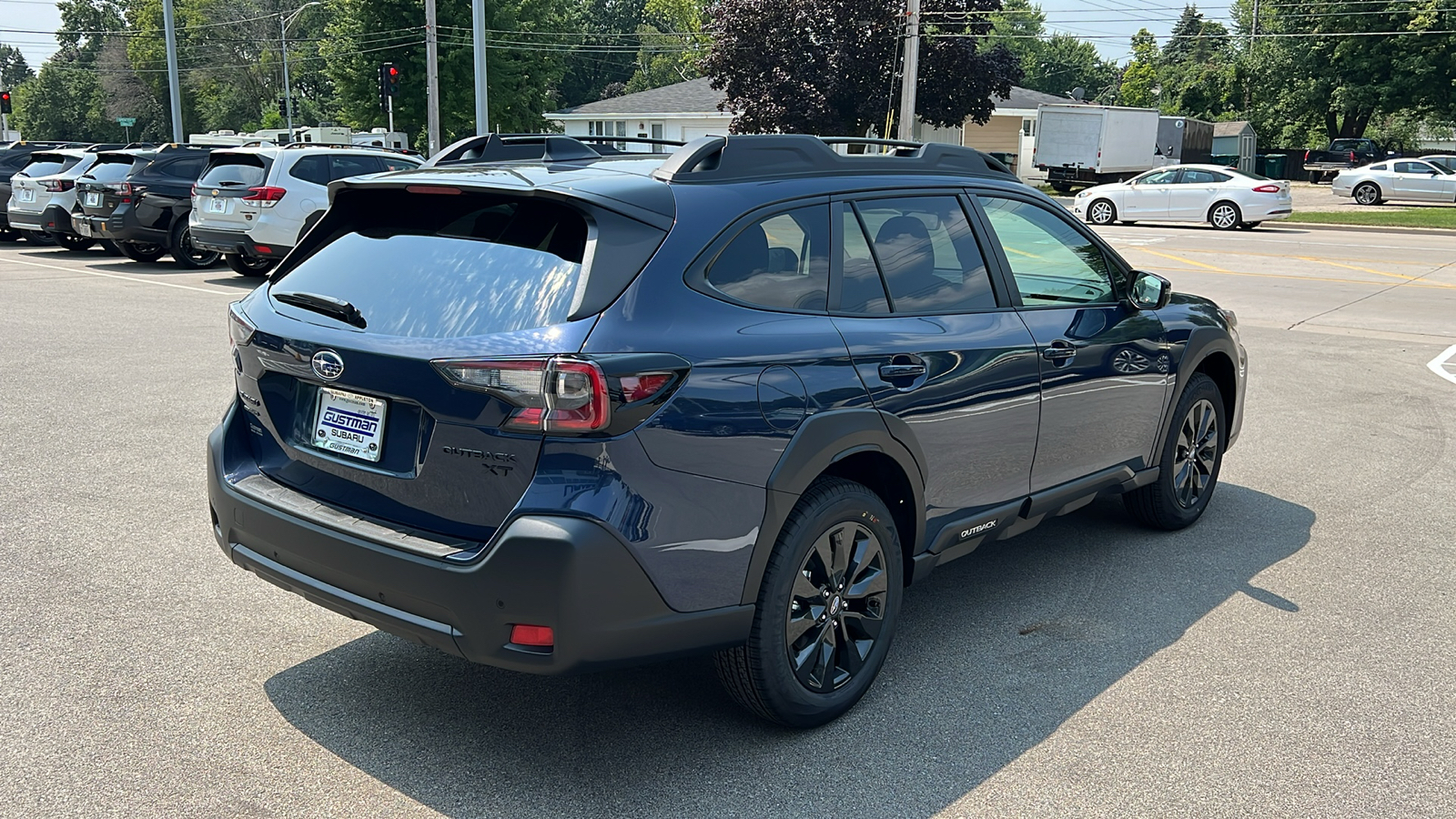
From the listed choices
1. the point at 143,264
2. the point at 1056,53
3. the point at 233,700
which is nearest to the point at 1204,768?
the point at 233,700

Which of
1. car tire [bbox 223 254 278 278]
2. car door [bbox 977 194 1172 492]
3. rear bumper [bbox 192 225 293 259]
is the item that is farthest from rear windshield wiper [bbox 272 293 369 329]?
car tire [bbox 223 254 278 278]

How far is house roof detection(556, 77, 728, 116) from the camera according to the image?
56.9m

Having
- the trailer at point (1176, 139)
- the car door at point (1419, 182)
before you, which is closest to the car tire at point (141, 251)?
the car door at point (1419, 182)

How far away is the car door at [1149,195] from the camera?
29.6m

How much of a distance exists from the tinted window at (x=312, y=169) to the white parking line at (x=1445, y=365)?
12.7m

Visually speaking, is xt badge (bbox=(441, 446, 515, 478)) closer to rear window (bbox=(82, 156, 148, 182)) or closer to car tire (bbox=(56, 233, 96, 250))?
rear window (bbox=(82, 156, 148, 182))

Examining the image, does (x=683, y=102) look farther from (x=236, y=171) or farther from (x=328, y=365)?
(x=328, y=365)

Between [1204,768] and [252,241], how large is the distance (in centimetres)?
1394

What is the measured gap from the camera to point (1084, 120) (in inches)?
1704

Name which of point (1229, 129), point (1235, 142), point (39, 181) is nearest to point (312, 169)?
point (39, 181)

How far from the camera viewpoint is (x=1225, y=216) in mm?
28531

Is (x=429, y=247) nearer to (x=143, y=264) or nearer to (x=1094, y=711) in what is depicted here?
(x=1094, y=711)

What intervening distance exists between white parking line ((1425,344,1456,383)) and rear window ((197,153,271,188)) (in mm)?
13037

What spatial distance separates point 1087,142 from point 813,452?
141 feet
